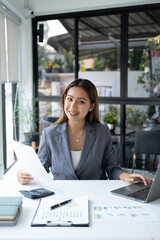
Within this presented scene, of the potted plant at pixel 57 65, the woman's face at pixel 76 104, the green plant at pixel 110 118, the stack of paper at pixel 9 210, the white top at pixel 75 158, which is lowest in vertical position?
the stack of paper at pixel 9 210

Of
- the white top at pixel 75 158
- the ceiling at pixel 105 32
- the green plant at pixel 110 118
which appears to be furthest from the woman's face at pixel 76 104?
the ceiling at pixel 105 32

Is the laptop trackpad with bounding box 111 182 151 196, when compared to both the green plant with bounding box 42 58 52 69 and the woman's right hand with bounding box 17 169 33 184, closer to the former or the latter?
the woman's right hand with bounding box 17 169 33 184

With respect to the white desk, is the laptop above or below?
above

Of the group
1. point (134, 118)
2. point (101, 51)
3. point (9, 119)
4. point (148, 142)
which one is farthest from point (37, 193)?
point (101, 51)

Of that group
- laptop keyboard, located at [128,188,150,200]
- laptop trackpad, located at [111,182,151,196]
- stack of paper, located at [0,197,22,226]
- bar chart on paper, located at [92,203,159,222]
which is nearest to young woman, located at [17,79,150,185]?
laptop trackpad, located at [111,182,151,196]

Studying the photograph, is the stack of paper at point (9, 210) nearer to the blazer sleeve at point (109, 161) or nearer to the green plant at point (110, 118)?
the blazer sleeve at point (109, 161)

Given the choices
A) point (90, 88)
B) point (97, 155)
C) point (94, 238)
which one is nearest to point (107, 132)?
point (97, 155)

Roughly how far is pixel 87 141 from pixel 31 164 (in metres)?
0.60

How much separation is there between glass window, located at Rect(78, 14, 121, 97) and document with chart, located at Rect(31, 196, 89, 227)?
3172 millimetres

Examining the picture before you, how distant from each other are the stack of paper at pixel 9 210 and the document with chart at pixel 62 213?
9 centimetres

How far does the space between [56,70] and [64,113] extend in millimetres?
2699

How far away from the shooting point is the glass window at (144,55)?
420cm

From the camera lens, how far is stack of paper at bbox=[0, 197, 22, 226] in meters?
1.26

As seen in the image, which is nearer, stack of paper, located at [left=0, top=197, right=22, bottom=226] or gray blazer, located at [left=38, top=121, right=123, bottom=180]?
stack of paper, located at [left=0, top=197, right=22, bottom=226]
